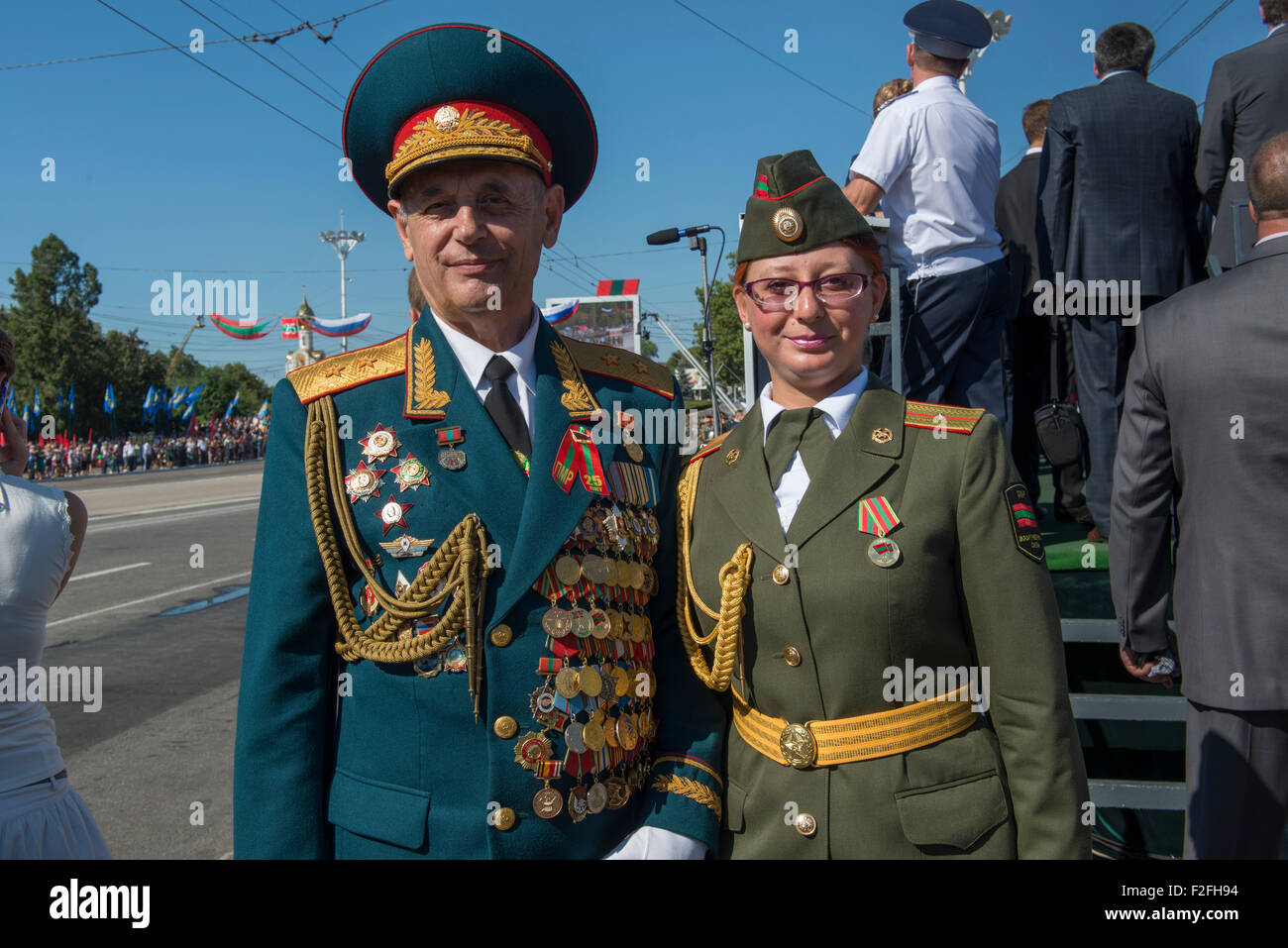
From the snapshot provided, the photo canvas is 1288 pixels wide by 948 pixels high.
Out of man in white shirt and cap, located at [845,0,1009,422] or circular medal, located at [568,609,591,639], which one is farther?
man in white shirt and cap, located at [845,0,1009,422]

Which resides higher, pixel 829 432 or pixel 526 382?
pixel 526 382

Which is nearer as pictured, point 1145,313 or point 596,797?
point 596,797

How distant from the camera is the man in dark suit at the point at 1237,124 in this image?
3584mm

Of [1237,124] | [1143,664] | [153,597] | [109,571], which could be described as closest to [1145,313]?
[1143,664]

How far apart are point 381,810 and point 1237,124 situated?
4103 mm

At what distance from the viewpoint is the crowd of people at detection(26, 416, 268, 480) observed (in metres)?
42.0

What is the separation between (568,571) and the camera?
1733 millimetres

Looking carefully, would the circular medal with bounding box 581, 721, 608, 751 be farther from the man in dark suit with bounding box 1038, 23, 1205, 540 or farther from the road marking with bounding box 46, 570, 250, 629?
the road marking with bounding box 46, 570, 250, 629

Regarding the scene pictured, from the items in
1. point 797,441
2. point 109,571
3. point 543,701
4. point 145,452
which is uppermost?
point 145,452

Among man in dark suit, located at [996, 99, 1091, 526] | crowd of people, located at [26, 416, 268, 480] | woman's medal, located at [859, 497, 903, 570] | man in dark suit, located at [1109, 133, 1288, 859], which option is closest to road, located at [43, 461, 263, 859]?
woman's medal, located at [859, 497, 903, 570]

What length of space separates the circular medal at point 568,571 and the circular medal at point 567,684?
161 mm

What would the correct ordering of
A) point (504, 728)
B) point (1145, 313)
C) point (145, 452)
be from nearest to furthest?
1. point (504, 728)
2. point (1145, 313)
3. point (145, 452)

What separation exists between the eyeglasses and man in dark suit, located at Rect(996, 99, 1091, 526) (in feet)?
9.04

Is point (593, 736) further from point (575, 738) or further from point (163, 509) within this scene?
point (163, 509)
